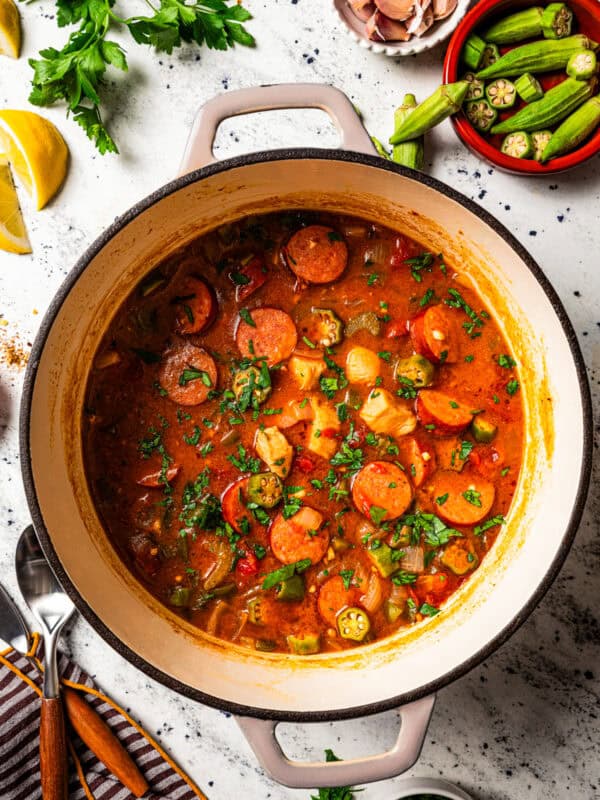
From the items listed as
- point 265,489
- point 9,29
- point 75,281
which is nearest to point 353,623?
point 265,489

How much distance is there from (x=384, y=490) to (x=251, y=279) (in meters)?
1.02

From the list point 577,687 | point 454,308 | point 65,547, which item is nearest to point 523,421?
point 454,308

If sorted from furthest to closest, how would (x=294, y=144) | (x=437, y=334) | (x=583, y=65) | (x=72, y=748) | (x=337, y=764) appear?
(x=72, y=748) → (x=294, y=144) → (x=583, y=65) → (x=437, y=334) → (x=337, y=764)

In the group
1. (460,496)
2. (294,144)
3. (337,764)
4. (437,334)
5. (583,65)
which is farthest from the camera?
(294,144)

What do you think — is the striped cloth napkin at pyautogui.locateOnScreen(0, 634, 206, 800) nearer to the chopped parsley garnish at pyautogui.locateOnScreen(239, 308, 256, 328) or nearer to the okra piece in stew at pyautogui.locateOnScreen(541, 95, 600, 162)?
the chopped parsley garnish at pyautogui.locateOnScreen(239, 308, 256, 328)

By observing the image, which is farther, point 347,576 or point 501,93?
point 501,93

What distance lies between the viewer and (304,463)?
3238 millimetres

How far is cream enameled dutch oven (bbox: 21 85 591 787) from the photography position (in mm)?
2814

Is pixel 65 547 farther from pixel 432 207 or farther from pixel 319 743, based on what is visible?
pixel 432 207

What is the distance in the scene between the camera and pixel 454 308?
3.27 meters

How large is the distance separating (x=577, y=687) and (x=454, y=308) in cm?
183

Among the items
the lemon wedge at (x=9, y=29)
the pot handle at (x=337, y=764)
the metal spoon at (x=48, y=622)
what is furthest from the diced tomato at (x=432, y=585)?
the lemon wedge at (x=9, y=29)

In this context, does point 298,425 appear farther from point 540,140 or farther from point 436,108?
point 540,140

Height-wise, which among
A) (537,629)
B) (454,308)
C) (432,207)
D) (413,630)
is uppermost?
(432,207)
